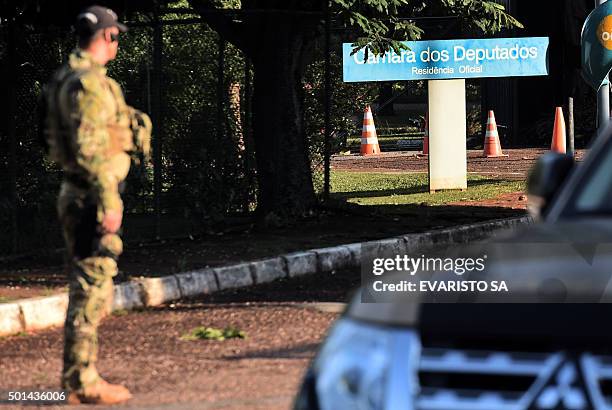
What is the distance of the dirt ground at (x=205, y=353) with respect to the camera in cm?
678

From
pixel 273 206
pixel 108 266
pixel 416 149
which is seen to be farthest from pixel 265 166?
pixel 416 149

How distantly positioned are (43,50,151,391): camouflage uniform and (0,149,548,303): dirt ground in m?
3.14

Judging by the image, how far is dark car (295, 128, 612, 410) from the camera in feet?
9.00

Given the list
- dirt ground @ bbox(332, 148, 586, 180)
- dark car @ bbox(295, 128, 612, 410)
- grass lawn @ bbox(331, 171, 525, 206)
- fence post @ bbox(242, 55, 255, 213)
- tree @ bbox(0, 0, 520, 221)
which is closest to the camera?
dark car @ bbox(295, 128, 612, 410)

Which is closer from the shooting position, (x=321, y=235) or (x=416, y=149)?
(x=321, y=235)

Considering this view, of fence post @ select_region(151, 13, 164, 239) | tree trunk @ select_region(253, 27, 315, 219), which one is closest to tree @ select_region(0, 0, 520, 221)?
tree trunk @ select_region(253, 27, 315, 219)

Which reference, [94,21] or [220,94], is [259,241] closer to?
[220,94]

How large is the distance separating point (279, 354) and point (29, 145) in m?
6.30

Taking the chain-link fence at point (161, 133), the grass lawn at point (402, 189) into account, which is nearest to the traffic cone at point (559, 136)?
the grass lawn at point (402, 189)

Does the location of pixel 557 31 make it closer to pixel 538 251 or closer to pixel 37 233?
pixel 37 233

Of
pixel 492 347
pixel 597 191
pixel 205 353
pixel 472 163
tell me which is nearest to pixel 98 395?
pixel 205 353

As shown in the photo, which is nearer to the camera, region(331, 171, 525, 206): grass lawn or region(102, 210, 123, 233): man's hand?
region(102, 210, 123, 233): man's hand

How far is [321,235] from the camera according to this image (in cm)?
1386

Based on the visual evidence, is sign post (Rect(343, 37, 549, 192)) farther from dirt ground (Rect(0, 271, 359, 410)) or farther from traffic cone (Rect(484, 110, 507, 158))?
traffic cone (Rect(484, 110, 507, 158))
